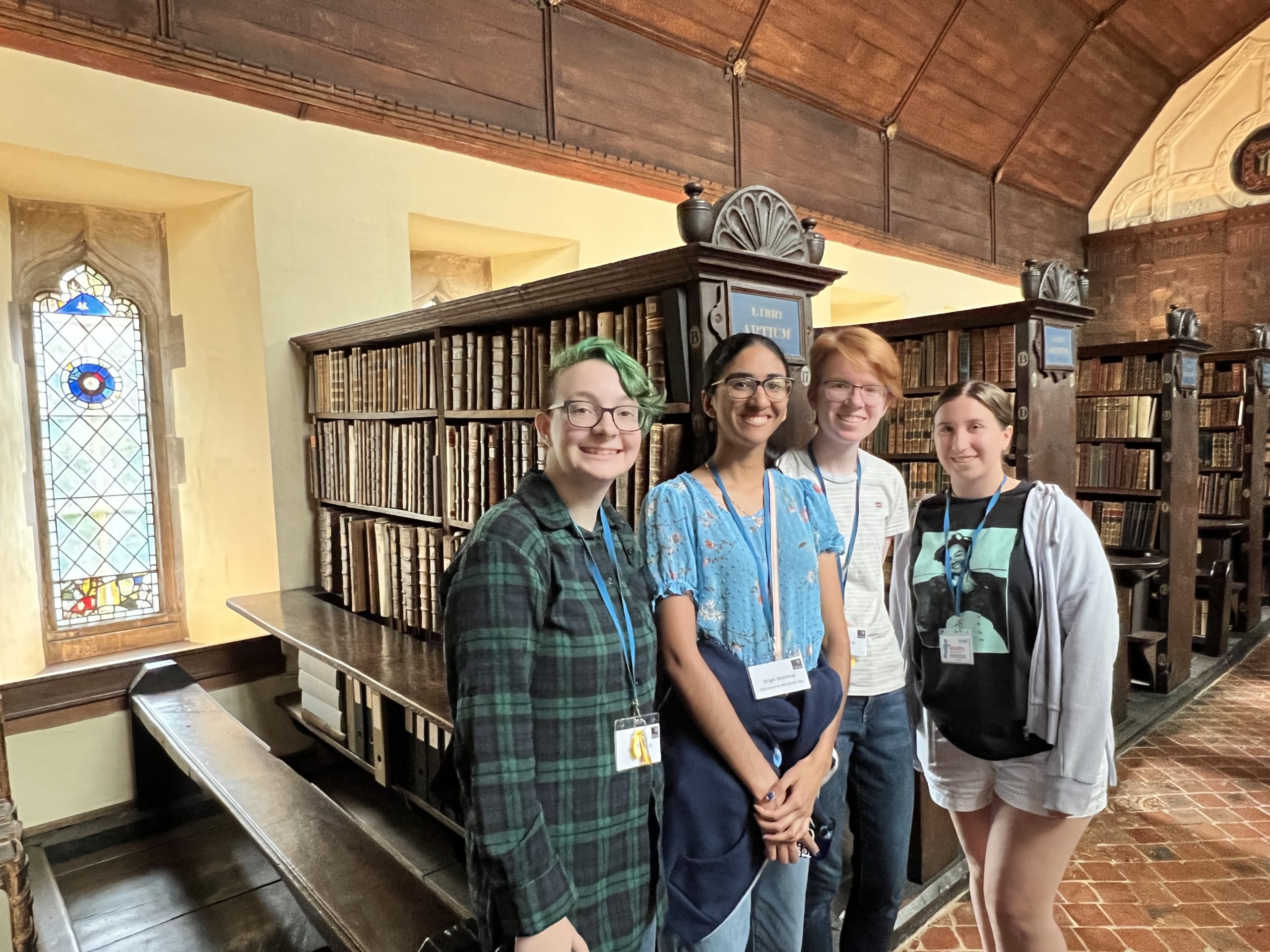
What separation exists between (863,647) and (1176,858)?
2.32 m

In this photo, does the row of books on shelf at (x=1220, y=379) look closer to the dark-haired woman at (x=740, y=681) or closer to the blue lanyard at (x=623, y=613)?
the dark-haired woman at (x=740, y=681)

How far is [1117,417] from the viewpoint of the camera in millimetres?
5484

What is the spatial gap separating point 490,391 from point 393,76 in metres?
2.19

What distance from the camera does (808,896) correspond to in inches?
78.1

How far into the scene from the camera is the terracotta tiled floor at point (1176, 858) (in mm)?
2736

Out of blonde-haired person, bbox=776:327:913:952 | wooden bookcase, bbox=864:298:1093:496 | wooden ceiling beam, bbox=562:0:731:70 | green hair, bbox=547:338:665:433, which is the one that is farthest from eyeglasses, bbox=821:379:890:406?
wooden ceiling beam, bbox=562:0:731:70

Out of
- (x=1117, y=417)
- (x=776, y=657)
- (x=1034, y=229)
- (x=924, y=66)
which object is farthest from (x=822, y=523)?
(x=1034, y=229)

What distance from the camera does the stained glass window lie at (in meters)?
4.03

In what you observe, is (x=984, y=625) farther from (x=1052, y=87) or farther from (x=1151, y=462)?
(x=1052, y=87)

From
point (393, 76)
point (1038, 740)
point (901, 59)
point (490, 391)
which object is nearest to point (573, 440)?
point (1038, 740)

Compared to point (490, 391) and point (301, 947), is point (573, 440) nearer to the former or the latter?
point (490, 391)

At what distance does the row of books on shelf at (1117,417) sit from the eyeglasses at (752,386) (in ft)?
14.0

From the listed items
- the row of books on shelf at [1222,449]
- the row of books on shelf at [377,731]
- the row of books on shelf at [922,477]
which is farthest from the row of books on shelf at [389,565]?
the row of books on shelf at [1222,449]

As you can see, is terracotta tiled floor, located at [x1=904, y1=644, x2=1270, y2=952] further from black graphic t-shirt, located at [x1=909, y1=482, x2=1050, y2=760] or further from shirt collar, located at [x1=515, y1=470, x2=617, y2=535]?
shirt collar, located at [x1=515, y1=470, x2=617, y2=535]
